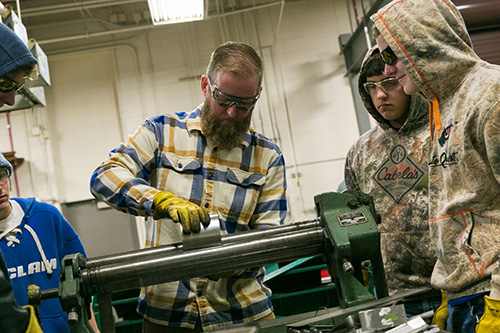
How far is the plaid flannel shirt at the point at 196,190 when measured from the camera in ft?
4.64

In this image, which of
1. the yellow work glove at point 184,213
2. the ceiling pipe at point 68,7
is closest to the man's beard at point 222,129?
the yellow work glove at point 184,213

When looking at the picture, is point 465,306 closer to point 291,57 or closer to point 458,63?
point 458,63

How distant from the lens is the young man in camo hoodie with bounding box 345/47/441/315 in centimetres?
153

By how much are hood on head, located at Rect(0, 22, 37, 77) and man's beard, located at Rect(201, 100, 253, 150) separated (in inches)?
21.8

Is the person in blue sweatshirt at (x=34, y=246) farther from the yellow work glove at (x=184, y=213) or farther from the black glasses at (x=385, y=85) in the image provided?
the black glasses at (x=385, y=85)

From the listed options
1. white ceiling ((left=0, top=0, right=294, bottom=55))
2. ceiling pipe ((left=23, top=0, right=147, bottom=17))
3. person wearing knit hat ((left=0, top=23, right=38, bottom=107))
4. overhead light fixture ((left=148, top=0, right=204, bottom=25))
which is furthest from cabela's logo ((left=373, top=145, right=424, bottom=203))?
ceiling pipe ((left=23, top=0, right=147, bottom=17))

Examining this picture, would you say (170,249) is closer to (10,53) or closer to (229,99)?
(229,99)

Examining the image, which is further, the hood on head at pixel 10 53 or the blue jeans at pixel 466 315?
the hood on head at pixel 10 53

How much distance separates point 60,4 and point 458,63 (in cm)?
520

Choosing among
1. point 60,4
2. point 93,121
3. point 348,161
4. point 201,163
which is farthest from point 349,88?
point 201,163

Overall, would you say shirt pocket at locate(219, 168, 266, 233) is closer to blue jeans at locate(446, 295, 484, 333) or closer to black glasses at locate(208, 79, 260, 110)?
black glasses at locate(208, 79, 260, 110)

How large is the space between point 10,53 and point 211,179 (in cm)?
68

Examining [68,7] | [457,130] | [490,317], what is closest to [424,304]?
[490,317]

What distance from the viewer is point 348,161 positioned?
6.03 feet
